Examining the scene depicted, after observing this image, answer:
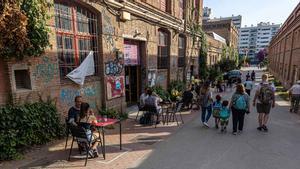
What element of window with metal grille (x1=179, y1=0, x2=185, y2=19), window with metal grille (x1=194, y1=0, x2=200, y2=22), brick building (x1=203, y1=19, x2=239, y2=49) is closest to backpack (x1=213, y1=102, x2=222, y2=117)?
window with metal grille (x1=179, y1=0, x2=185, y2=19)

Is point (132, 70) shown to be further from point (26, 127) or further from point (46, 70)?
point (26, 127)

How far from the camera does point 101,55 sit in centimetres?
782

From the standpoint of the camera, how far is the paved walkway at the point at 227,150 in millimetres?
4766

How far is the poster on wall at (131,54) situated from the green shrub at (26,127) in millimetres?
4544

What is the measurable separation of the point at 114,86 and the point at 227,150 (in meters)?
5.01

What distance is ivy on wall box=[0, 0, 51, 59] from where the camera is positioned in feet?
15.0

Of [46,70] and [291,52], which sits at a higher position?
[291,52]

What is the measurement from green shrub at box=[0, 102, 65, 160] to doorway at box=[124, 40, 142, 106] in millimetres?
4624

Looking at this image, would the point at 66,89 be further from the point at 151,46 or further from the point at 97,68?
the point at 151,46

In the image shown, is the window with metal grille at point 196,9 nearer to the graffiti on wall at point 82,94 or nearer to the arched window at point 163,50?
the arched window at point 163,50

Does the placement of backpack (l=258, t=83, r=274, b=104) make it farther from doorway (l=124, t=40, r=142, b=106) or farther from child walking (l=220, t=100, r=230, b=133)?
doorway (l=124, t=40, r=142, b=106)

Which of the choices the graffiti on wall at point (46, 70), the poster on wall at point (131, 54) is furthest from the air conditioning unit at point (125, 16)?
the graffiti on wall at point (46, 70)

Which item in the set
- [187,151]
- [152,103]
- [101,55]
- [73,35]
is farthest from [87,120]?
[101,55]

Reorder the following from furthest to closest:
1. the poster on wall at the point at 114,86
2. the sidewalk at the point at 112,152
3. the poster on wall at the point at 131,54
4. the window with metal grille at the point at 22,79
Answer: the poster on wall at the point at 131,54
the poster on wall at the point at 114,86
the window with metal grille at the point at 22,79
the sidewalk at the point at 112,152
